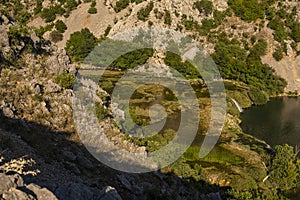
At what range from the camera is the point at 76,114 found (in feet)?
114

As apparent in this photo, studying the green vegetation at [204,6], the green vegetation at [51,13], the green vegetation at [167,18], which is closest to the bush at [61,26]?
the green vegetation at [51,13]

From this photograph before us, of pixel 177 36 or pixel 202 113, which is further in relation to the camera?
pixel 177 36

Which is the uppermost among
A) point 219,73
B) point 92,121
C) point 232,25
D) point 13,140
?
point 13,140

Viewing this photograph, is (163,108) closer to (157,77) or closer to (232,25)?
(157,77)

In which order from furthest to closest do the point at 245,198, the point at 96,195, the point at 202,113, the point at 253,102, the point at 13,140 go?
the point at 253,102, the point at 202,113, the point at 245,198, the point at 13,140, the point at 96,195

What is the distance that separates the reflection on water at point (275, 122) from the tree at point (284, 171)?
13756 mm

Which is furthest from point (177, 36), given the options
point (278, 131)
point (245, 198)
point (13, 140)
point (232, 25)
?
point (13, 140)

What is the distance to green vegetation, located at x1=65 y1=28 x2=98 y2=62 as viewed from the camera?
11362 centimetres

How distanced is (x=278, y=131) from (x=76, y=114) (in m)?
46.5

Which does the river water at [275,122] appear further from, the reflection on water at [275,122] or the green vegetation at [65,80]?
the green vegetation at [65,80]

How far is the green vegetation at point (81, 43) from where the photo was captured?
113625 mm

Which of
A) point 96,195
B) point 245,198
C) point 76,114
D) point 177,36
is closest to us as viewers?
point 96,195

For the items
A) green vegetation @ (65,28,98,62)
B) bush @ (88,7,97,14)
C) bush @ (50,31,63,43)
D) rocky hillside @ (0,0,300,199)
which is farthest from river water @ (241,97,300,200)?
bush @ (50,31,63,43)

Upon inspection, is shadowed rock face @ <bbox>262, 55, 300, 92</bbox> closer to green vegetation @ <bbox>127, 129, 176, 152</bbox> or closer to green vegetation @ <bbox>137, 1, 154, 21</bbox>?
green vegetation @ <bbox>137, 1, 154, 21</bbox>
